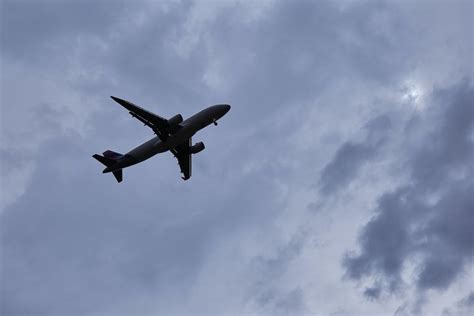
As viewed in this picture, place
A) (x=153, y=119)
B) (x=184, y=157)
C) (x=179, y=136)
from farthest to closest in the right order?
(x=184, y=157)
(x=179, y=136)
(x=153, y=119)

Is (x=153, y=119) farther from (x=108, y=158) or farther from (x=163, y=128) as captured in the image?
(x=108, y=158)

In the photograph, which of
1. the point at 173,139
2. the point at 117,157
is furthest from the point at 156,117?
the point at 117,157

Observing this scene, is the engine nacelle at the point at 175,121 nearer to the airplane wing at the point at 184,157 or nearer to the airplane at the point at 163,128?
the airplane at the point at 163,128

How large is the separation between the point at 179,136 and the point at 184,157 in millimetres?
16404

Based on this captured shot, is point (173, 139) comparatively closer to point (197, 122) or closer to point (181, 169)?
point (197, 122)

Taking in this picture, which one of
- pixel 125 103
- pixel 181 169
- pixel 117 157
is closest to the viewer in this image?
pixel 125 103

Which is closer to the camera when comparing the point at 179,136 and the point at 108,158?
the point at 179,136

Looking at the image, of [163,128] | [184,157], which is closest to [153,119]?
[163,128]

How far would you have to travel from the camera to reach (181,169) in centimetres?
14112

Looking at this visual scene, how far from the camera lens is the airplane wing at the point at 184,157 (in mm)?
139125

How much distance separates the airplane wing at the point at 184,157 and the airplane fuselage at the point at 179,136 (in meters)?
12.5

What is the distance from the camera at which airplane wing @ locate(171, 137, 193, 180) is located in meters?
139

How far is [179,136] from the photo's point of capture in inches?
4894

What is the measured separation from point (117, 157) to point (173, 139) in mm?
13538
